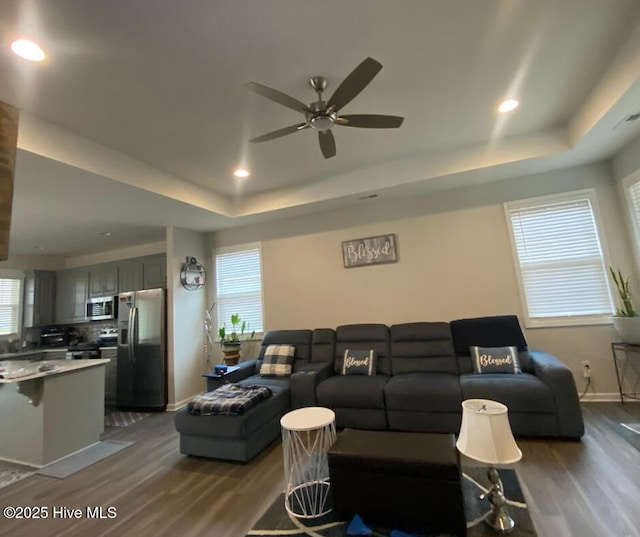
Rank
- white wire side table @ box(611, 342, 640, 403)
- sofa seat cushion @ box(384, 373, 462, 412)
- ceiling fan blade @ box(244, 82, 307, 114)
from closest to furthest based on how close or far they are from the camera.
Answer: ceiling fan blade @ box(244, 82, 307, 114), sofa seat cushion @ box(384, 373, 462, 412), white wire side table @ box(611, 342, 640, 403)

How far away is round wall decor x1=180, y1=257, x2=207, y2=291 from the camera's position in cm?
488

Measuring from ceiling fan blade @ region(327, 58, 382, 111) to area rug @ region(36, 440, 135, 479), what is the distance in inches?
148

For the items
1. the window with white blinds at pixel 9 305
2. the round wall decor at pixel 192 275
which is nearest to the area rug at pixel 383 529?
the round wall decor at pixel 192 275

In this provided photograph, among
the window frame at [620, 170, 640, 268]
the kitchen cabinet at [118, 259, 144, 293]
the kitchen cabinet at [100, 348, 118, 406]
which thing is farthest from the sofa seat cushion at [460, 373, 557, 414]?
the kitchen cabinet at [118, 259, 144, 293]

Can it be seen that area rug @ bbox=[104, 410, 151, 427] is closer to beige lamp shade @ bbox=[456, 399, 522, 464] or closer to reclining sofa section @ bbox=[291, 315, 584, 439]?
reclining sofa section @ bbox=[291, 315, 584, 439]

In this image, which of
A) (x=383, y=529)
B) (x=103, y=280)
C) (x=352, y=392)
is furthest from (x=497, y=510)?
(x=103, y=280)

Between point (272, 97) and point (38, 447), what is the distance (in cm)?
374

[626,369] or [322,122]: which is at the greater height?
[322,122]

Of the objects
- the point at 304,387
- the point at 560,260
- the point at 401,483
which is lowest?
the point at 401,483

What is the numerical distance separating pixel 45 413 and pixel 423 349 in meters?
3.88

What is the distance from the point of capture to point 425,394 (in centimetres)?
305

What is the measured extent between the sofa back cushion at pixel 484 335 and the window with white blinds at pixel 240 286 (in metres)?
2.85

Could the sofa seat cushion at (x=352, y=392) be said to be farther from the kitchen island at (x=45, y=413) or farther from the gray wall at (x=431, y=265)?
the kitchen island at (x=45, y=413)

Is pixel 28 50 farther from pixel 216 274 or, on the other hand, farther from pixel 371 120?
pixel 216 274
